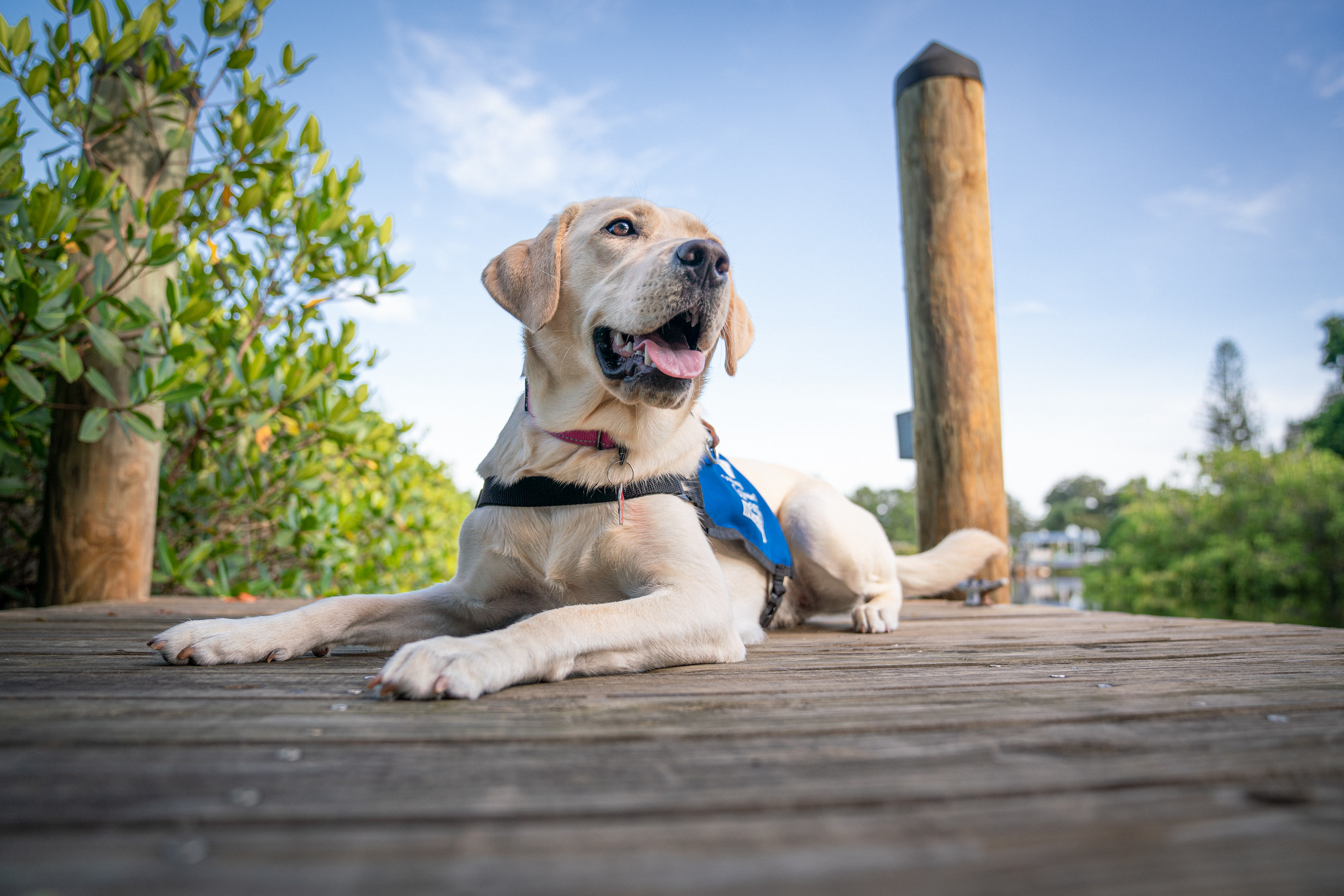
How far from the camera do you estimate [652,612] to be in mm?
1914

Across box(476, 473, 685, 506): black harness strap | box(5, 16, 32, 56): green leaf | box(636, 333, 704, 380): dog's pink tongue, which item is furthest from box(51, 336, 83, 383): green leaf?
box(636, 333, 704, 380): dog's pink tongue

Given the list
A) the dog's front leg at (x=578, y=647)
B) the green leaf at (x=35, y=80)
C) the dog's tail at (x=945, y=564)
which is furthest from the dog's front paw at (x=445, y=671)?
the green leaf at (x=35, y=80)

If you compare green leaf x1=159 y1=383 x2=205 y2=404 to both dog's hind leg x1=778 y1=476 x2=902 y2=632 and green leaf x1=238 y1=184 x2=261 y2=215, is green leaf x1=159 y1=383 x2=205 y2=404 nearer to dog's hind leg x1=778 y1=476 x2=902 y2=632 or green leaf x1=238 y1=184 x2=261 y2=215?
green leaf x1=238 y1=184 x2=261 y2=215

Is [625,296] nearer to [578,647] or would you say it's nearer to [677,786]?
[578,647]

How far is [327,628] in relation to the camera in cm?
207

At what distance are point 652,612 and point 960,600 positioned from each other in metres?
3.15

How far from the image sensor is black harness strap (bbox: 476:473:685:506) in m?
2.30

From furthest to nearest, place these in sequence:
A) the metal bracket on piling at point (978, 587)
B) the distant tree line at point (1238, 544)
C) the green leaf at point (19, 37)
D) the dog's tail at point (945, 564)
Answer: the distant tree line at point (1238, 544), the metal bracket on piling at point (978, 587), the dog's tail at point (945, 564), the green leaf at point (19, 37)

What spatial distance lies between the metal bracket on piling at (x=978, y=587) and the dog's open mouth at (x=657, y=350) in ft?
8.07

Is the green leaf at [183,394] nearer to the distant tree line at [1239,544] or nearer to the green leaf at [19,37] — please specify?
the green leaf at [19,37]

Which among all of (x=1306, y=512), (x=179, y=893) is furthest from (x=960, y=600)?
(x=1306, y=512)

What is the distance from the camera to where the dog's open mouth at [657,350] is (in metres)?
2.31

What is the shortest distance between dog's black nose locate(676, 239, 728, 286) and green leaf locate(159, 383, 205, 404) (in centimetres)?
216

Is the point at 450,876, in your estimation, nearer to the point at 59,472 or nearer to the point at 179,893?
the point at 179,893
